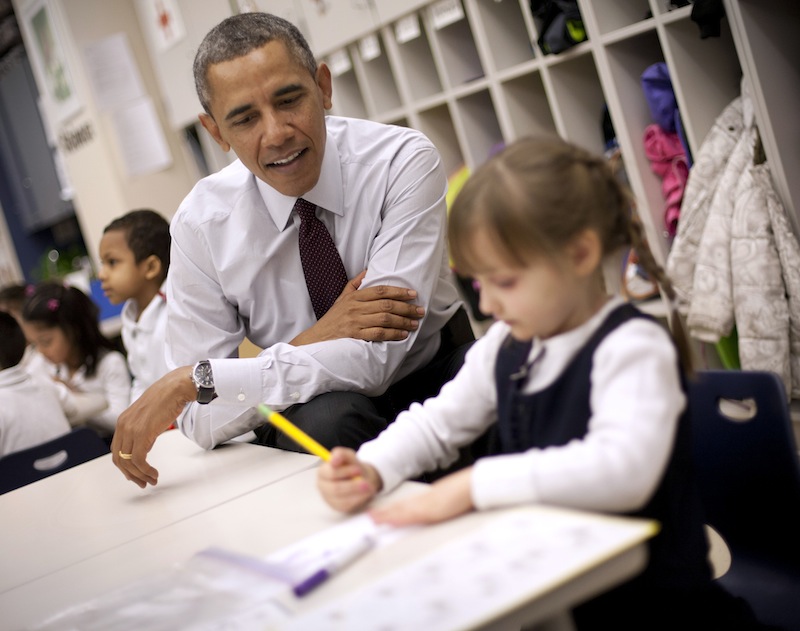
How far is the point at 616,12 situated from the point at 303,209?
4.54 feet

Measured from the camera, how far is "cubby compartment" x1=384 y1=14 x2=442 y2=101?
3.51 m

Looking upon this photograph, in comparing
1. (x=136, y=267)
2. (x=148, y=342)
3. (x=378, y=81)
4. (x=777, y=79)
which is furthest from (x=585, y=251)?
(x=378, y=81)

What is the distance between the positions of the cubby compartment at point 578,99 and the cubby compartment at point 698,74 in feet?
1.52

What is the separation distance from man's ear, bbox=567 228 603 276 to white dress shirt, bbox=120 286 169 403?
6.72ft

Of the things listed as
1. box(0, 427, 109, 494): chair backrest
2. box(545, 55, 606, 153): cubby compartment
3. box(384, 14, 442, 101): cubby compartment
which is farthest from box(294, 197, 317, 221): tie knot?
box(384, 14, 442, 101): cubby compartment

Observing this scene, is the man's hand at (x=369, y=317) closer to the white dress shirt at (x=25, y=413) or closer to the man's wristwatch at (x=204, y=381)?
the man's wristwatch at (x=204, y=381)

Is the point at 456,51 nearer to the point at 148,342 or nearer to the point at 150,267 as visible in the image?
the point at 150,267

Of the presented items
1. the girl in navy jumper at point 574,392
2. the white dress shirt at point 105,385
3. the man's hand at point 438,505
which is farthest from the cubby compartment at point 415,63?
the man's hand at point 438,505

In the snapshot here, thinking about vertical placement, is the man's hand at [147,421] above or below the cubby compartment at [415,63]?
below

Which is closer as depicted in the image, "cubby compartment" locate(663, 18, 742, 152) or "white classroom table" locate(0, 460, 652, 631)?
"white classroom table" locate(0, 460, 652, 631)

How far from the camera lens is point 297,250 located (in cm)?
192

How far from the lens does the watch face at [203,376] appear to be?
156 cm

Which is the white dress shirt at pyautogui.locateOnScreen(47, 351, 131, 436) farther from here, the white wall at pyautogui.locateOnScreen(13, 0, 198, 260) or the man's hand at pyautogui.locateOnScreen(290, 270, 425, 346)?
the man's hand at pyautogui.locateOnScreen(290, 270, 425, 346)

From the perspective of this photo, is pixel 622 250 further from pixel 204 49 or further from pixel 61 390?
pixel 61 390
